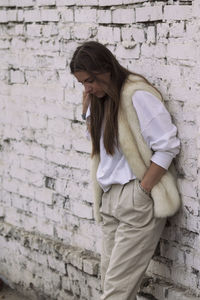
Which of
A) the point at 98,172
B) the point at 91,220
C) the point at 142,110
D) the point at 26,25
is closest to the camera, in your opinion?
the point at 142,110

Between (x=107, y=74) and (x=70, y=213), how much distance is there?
177 cm

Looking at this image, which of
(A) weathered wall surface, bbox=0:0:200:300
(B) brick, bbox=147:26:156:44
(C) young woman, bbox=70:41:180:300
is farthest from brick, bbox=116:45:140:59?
(C) young woman, bbox=70:41:180:300

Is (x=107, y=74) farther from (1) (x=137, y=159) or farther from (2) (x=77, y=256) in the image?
(2) (x=77, y=256)

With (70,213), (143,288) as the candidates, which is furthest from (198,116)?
(70,213)

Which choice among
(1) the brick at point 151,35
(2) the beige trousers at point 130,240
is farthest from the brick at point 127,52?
(2) the beige trousers at point 130,240

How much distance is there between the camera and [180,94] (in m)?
4.73

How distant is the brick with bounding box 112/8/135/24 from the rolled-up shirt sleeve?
68cm

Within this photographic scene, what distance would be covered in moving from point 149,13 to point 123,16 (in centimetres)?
29

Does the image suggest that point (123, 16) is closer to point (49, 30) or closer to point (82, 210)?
point (49, 30)

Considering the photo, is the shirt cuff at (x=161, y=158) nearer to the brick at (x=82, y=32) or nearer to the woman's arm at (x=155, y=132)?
the woman's arm at (x=155, y=132)

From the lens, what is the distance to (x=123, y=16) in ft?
16.8

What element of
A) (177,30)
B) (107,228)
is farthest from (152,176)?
(177,30)

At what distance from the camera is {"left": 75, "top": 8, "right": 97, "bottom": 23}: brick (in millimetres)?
5403

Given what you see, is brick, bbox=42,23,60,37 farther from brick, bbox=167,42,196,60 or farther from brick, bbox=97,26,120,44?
brick, bbox=167,42,196,60
